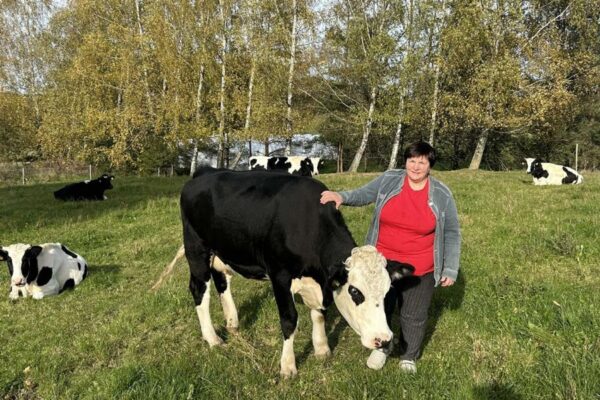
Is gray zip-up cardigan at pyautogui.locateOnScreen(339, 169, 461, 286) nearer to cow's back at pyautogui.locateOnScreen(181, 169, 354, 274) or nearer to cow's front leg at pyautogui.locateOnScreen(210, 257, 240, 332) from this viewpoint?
cow's back at pyautogui.locateOnScreen(181, 169, 354, 274)

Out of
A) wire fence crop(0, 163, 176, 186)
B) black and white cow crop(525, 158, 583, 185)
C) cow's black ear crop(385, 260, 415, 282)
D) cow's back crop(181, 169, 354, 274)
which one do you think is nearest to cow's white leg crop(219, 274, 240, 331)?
cow's back crop(181, 169, 354, 274)

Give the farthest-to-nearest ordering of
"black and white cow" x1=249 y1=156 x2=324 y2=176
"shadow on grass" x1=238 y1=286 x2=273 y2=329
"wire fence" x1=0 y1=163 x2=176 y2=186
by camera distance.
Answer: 1. "wire fence" x1=0 y1=163 x2=176 y2=186
2. "black and white cow" x1=249 y1=156 x2=324 y2=176
3. "shadow on grass" x1=238 y1=286 x2=273 y2=329

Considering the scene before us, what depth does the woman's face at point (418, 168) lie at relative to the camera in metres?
4.43

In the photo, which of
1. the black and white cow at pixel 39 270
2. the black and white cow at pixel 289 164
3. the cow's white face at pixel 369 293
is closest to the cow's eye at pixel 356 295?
the cow's white face at pixel 369 293

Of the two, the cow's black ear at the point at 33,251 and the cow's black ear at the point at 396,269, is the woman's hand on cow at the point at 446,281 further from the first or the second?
the cow's black ear at the point at 33,251

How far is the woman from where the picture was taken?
179 inches

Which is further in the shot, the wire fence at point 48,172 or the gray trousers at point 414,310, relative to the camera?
the wire fence at point 48,172

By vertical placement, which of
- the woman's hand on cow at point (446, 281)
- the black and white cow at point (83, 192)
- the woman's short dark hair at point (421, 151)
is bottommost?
the black and white cow at point (83, 192)

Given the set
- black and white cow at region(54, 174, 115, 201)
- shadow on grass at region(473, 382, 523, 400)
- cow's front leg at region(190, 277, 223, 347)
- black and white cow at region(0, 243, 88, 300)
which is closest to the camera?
shadow on grass at region(473, 382, 523, 400)

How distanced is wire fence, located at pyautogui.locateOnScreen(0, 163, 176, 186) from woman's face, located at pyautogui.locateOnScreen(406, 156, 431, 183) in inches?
992

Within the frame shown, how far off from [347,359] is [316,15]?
25552mm

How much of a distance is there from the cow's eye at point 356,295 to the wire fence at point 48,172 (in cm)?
2534

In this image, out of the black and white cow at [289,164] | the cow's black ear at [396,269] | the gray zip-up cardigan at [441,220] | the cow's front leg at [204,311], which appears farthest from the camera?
the black and white cow at [289,164]

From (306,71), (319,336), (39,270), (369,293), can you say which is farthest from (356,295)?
(306,71)
